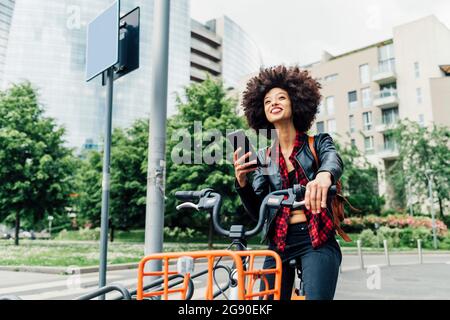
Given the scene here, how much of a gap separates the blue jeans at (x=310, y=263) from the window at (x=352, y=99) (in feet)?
130

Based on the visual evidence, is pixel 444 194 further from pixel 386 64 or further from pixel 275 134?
pixel 275 134

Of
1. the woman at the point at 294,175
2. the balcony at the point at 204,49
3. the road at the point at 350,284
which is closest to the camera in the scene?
the woman at the point at 294,175

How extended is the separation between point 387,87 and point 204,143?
25.6 m

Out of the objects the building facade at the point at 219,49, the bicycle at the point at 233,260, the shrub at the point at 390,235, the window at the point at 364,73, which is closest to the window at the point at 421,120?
the window at the point at 364,73

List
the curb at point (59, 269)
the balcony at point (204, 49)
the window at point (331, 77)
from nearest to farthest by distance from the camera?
the curb at point (59, 269), the window at point (331, 77), the balcony at point (204, 49)

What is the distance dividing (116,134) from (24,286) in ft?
61.3

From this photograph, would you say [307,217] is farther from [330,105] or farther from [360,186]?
[330,105]

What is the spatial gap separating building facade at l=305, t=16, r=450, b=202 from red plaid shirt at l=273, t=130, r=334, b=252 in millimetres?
31799

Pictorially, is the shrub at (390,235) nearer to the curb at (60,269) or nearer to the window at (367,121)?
the window at (367,121)

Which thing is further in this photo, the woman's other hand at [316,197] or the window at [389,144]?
the window at [389,144]

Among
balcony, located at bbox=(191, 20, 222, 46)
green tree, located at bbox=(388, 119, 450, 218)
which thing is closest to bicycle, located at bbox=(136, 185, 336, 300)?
green tree, located at bbox=(388, 119, 450, 218)

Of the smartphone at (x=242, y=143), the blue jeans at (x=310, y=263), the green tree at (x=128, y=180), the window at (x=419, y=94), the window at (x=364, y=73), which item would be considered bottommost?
the blue jeans at (x=310, y=263)

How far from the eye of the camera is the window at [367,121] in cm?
3875

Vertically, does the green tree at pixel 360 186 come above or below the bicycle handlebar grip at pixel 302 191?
above
